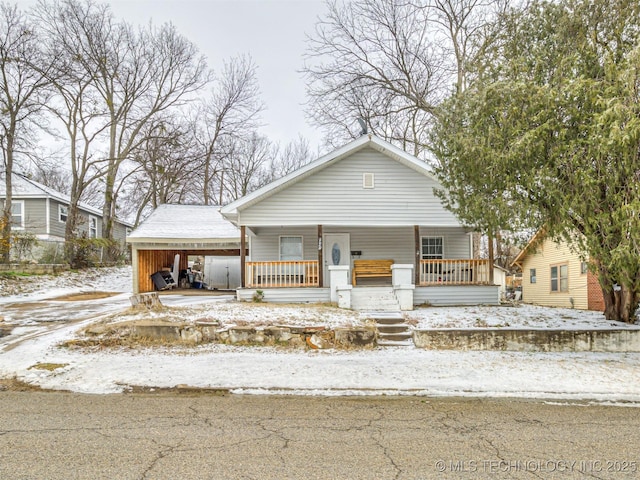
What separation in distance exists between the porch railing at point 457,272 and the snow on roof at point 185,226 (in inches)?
296

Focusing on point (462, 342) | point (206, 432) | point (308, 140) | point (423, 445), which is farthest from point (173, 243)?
point (308, 140)

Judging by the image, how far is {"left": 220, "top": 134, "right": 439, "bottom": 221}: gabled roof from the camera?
41.0ft

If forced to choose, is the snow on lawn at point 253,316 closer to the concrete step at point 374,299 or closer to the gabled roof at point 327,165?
the concrete step at point 374,299

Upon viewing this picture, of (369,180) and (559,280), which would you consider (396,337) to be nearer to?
(369,180)

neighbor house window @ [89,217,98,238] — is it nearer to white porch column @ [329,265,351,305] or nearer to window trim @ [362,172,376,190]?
window trim @ [362,172,376,190]

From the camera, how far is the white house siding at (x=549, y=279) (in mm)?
19172

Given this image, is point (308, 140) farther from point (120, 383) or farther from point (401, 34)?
point (120, 383)

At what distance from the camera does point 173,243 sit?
643 inches

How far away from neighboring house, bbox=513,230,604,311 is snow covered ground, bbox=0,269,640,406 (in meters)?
10.2

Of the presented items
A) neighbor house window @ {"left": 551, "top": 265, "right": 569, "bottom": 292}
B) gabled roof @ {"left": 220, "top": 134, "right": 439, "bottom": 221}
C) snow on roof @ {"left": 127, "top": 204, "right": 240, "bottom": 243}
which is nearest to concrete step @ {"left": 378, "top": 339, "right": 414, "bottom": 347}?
gabled roof @ {"left": 220, "top": 134, "right": 439, "bottom": 221}

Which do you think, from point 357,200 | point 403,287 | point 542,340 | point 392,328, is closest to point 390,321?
point 392,328

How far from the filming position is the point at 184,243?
53.9ft

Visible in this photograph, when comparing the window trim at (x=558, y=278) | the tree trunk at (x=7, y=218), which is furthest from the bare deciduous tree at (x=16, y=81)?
the window trim at (x=558, y=278)

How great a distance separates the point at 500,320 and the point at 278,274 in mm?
6409
